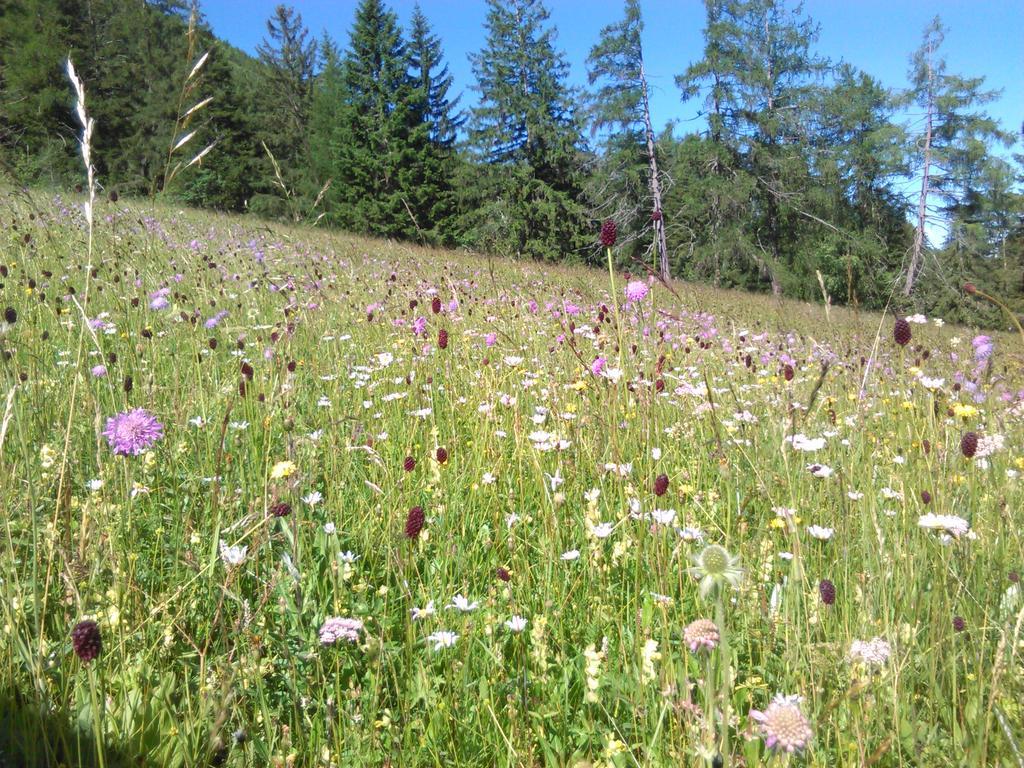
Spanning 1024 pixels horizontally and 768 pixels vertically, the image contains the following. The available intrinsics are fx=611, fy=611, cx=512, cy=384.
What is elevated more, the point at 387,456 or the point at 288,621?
the point at 387,456

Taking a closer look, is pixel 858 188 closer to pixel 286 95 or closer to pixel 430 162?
pixel 430 162

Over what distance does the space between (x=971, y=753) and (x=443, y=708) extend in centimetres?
84

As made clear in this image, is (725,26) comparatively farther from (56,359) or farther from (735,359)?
(56,359)

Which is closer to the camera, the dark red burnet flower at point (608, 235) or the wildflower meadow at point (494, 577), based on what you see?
the wildflower meadow at point (494, 577)

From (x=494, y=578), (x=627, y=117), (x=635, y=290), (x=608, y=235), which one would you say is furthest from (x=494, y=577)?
(x=627, y=117)

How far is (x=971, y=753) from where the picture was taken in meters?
0.95

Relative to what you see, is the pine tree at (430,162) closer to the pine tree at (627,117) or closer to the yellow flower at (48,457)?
the pine tree at (627,117)

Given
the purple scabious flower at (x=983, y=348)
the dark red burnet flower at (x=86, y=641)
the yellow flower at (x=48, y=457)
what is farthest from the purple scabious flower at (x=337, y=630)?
the purple scabious flower at (x=983, y=348)

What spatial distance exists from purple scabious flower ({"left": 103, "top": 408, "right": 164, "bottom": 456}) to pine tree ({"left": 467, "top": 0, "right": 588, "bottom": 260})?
22649 mm

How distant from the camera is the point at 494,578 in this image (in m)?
1.45

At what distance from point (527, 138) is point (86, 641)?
26.4m

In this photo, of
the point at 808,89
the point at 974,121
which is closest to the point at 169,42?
the point at 808,89

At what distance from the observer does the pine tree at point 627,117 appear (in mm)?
19562

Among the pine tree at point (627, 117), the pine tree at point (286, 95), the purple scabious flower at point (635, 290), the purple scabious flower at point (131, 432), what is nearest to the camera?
the purple scabious flower at point (131, 432)
